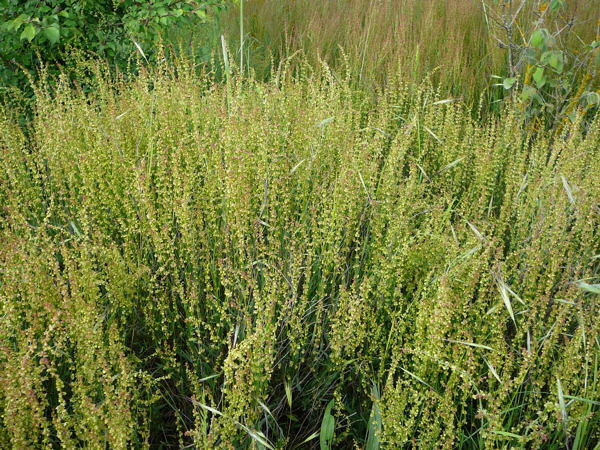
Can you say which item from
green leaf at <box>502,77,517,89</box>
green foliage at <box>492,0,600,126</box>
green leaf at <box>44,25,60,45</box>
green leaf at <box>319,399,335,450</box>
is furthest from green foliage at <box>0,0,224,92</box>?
green leaf at <box>319,399,335,450</box>

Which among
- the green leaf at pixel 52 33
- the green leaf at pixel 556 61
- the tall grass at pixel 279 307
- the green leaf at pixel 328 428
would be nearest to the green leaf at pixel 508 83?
the green leaf at pixel 556 61

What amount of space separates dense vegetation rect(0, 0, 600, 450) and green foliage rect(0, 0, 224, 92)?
64 centimetres

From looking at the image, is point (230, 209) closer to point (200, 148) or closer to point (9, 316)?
point (200, 148)

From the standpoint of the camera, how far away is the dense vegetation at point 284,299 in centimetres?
154

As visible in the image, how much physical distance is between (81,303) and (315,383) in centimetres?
84

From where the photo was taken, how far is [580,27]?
4371mm

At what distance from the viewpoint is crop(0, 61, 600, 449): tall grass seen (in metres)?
1.53

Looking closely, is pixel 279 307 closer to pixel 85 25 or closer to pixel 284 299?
pixel 284 299

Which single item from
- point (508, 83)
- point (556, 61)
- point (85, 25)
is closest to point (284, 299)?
point (508, 83)

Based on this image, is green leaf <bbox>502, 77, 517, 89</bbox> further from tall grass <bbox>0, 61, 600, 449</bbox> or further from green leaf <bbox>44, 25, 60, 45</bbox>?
green leaf <bbox>44, 25, 60, 45</bbox>

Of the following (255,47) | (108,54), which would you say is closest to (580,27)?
(255,47)

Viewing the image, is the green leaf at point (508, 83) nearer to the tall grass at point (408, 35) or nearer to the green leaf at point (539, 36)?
the green leaf at point (539, 36)

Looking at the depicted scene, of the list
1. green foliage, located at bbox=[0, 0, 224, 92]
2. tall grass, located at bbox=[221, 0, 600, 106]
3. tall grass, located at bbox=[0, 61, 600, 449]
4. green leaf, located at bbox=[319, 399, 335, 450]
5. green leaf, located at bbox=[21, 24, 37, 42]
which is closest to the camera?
tall grass, located at bbox=[0, 61, 600, 449]

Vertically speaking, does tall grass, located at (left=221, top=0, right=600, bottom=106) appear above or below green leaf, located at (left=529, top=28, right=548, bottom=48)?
below
